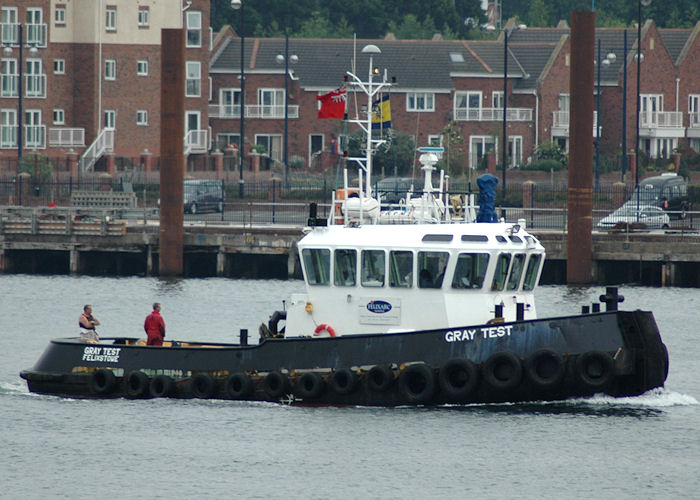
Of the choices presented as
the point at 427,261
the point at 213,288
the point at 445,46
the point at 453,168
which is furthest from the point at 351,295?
the point at 445,46

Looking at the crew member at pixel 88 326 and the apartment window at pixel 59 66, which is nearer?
the crew member at pixel 88 326

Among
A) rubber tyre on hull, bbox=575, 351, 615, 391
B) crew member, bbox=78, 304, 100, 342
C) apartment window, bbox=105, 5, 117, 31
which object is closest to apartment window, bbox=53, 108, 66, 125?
apartment window, bbox=105, 5, 117, 31

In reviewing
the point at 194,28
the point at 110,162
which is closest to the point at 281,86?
the point at 194,28

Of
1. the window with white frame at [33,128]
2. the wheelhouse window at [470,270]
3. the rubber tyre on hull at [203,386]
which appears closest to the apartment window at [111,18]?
the window with white frame at [33,128]

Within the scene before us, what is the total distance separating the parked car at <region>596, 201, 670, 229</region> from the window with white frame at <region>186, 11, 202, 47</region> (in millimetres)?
35510

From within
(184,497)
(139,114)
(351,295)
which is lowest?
(184,497)

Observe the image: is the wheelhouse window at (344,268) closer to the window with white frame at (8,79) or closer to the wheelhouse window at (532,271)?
the wheelhouse window at (532,271)

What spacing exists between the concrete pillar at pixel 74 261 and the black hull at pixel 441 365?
27095 mm

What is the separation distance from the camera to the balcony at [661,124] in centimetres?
9038

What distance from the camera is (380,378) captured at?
28984 mm

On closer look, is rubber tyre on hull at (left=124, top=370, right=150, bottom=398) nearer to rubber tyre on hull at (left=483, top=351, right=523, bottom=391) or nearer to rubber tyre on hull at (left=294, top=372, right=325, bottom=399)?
rubber tyre on hull at (left=294, top=372, right=325, bottom=399)

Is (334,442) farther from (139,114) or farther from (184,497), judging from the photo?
(139,114)

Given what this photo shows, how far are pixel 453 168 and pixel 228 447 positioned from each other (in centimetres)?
5796

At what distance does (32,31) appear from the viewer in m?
83.1
